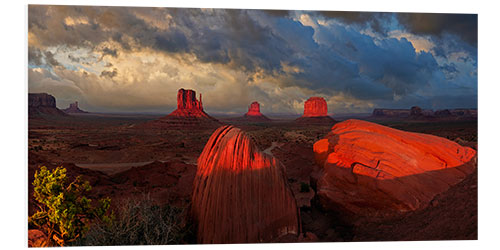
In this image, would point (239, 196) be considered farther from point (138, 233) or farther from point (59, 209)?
point (59, 209)

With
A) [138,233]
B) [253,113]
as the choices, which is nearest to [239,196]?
[138,233]

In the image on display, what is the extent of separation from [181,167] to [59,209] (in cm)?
1012

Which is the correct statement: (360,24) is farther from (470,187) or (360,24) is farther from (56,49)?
(56,49)

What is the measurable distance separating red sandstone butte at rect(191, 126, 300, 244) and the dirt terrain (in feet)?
4.57

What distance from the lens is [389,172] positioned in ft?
19.1

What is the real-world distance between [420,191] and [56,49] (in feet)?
40.9

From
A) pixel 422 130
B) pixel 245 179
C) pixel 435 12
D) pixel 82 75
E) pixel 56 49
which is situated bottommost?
pixel 245 179

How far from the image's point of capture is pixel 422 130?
11.7 m

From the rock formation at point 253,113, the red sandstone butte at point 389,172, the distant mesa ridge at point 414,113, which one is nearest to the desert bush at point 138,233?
the red sandstone butte at point 389,172

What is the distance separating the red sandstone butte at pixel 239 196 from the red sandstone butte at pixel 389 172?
167cm

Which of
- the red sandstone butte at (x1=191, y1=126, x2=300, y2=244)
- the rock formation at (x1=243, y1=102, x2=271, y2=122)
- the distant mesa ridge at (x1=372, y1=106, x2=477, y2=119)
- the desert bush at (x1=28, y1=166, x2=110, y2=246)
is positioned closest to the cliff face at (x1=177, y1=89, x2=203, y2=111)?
the rock formation at (x1=243, y1=102, x2=271, y2=122)

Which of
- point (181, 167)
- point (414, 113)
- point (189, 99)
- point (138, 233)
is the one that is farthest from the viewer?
point (189, 99)

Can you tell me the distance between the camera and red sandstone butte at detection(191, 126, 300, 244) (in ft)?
16.2

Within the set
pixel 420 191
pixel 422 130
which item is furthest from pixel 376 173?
pixel 422 130
